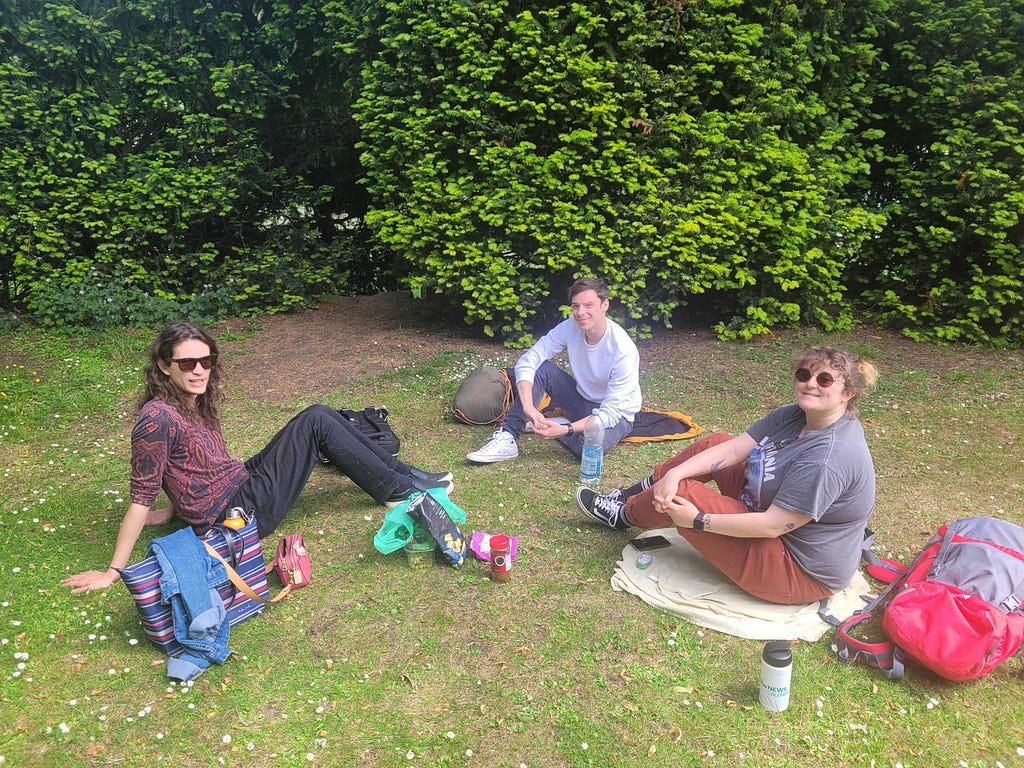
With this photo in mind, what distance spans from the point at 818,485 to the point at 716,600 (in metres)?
0.85

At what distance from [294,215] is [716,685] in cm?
802

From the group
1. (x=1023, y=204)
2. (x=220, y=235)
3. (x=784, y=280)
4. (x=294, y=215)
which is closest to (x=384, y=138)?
(x=294, y=215)

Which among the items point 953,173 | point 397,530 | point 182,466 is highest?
point 953,173

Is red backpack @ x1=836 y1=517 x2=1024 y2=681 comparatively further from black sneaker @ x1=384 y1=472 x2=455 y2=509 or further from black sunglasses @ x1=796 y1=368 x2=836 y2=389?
black sneaker @ x1=384 y1=472 x2=455 y2=509

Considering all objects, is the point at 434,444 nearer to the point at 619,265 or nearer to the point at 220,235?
the point at 619,265

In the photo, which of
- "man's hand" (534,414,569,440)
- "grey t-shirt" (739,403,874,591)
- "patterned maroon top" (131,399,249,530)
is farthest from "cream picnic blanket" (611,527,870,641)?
"patterned maroon top" (131,399,249,530)

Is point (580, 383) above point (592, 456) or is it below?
above

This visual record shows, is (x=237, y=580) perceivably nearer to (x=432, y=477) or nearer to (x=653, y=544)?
(x=432, y=477)

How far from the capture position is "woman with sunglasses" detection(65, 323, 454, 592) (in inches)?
141

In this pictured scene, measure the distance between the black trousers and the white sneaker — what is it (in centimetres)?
90

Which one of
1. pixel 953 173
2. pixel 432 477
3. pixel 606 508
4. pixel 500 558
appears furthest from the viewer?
pixel 953 173

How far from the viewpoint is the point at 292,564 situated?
376 cm

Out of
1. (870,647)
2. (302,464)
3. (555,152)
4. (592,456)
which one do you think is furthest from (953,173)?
(302,464)

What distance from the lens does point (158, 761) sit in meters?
2.75
